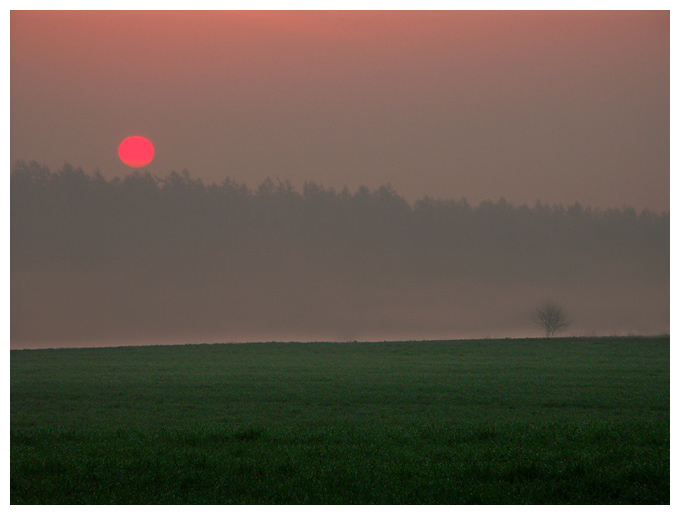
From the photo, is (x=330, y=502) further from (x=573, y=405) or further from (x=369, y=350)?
(x=369, y=350)

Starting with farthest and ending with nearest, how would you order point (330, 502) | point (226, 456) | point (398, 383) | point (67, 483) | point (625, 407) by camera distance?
point (398, 383) → point (625, 407) → point (226, 456) → point (67, 483) → point (330, 502)

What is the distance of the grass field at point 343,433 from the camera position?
1185cm

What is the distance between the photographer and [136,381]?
38.1 meters

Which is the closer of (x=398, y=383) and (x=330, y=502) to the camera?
(x=330, y=502)

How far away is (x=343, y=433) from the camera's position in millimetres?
16953

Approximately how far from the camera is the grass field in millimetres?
11852

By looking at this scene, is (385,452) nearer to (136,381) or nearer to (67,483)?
(67,483)

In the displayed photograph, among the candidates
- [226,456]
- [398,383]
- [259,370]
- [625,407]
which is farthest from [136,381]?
[625,407]

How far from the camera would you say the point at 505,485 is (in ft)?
39.1

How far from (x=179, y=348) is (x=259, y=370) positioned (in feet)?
92.9

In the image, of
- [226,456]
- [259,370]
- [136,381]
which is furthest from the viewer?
[259,370]

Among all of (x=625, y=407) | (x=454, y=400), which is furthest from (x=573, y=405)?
(x=454, y=400)
